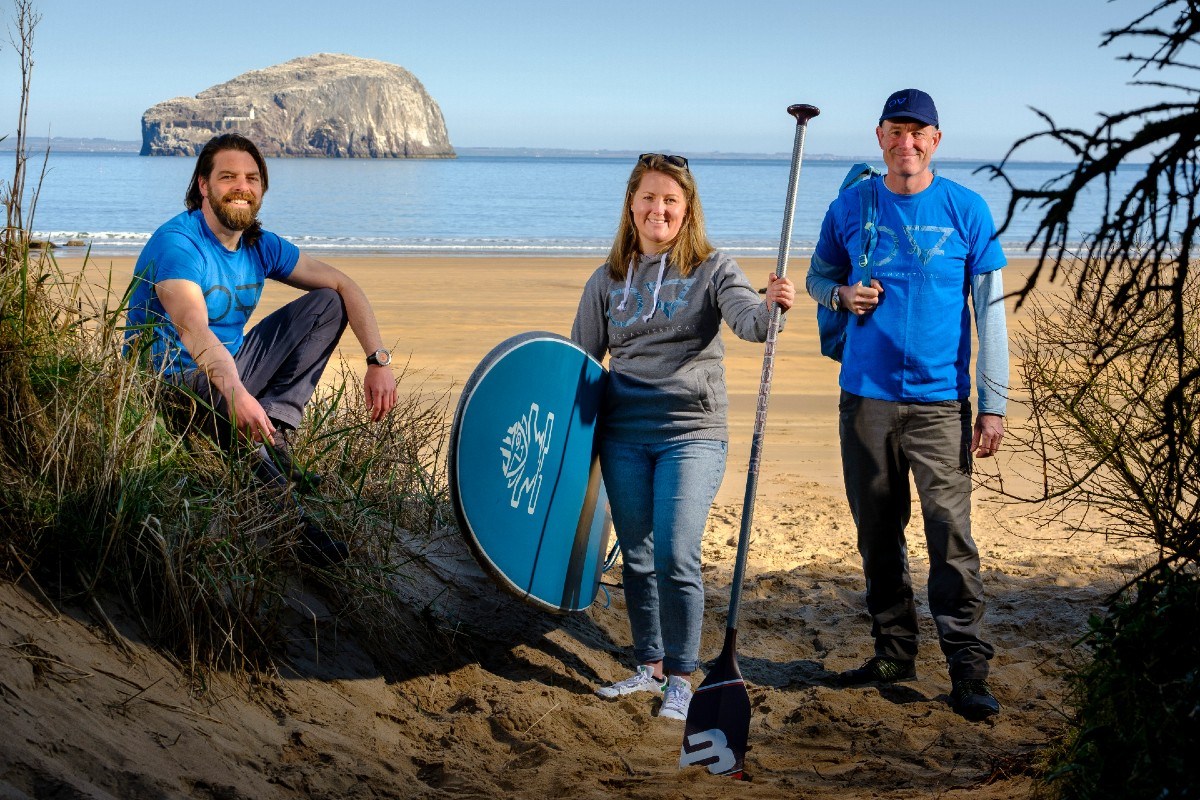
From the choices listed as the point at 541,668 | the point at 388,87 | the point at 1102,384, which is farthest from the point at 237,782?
the point at 388,87

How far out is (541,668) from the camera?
4.69m

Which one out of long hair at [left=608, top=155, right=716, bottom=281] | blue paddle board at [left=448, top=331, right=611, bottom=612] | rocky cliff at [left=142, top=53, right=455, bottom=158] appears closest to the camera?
blue paddle board at [left=448, top=331, right=611, bottom=612]

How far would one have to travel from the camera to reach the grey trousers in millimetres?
4480

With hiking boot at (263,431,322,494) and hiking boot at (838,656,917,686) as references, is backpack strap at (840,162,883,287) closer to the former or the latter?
hiking boot at (838,656,917,686)

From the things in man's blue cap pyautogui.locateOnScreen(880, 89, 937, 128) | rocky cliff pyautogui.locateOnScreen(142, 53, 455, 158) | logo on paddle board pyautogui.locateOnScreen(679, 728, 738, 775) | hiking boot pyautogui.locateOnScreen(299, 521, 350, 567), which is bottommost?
logo on paddle board pyautogui.locateOnScreen(679, 728, 738, 775)

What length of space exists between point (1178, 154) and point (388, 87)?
15878 centimetres

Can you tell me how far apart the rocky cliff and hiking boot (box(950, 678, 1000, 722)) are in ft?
466

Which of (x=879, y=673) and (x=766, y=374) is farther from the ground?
(x=766, y=374)

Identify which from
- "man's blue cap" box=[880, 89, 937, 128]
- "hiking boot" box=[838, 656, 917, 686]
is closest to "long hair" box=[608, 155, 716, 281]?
"man's blue cap" box=[880, 89, 937, 128]

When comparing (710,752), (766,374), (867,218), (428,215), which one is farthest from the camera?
(428,215)

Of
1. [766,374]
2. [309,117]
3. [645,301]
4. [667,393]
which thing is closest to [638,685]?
[667,393]

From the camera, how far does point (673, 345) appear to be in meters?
4.32

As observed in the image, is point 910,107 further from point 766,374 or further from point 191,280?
point 191,280

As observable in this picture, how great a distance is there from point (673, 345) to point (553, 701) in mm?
1378
